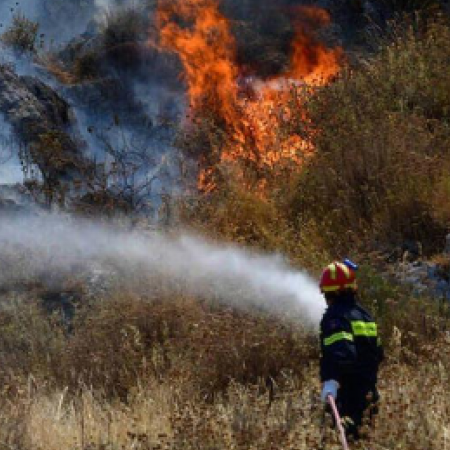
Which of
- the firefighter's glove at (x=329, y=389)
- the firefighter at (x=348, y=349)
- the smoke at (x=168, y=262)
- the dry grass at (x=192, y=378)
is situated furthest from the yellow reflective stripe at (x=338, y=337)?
the smoke at (x=168, y=262)

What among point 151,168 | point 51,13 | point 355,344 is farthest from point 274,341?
point 51,13

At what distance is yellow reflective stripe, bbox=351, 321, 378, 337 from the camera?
16.6ft

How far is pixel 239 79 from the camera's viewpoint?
42.2 ft

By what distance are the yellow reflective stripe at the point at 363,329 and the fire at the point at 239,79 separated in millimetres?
4901

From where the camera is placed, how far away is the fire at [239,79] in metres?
10.7

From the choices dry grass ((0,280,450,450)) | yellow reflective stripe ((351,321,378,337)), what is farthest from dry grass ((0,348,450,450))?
yellow reflective stripe ((351,321,378,337))

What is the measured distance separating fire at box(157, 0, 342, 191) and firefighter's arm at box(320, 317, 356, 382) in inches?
198

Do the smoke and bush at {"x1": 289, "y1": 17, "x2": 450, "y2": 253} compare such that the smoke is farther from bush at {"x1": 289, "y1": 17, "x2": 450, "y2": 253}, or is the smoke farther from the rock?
the rock

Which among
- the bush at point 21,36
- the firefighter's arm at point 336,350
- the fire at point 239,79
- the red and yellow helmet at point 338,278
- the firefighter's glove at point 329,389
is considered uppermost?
the red and yellow helmet at point 338,278

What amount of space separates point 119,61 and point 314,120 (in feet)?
14.1

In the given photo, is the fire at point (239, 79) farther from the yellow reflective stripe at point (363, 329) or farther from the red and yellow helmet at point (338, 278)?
the yellow reflective stripe at point (363, 329)

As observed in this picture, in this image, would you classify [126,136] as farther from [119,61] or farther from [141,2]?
[141,2]

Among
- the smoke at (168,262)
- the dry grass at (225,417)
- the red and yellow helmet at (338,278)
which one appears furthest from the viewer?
the smoke at (168,262)

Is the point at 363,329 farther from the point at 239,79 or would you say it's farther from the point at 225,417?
the point at 239,79
